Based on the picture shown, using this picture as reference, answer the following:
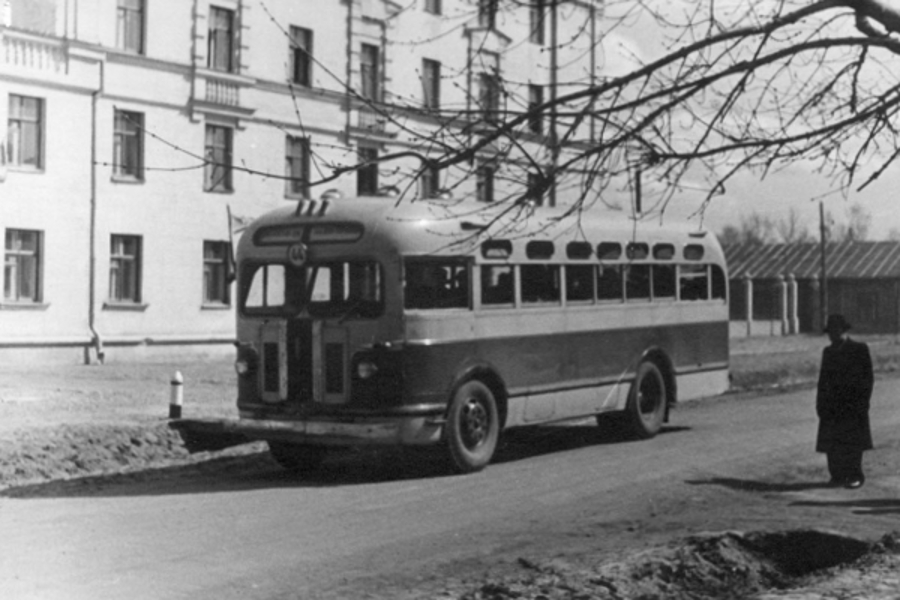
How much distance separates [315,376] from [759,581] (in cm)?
561

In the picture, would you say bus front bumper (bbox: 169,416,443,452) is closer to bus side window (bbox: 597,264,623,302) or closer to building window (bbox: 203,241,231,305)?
bus side window (bbox: 597,264,623,302)

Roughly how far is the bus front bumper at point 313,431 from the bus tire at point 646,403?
154 inches

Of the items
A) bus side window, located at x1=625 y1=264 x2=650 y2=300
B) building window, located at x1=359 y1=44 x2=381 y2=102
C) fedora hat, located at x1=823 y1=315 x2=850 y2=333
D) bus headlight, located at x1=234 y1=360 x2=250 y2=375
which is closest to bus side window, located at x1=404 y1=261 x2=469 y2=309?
bus headlight, located at x1=234 y1=360 x2=250 y2=375

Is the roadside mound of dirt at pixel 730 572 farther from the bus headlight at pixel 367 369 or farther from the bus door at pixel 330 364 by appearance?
the bus door at pixel 330 364

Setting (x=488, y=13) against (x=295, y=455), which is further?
(x=295, y=455)

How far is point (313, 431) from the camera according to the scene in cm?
1283

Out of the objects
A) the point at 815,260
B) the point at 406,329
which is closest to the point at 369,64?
the point at 406,329

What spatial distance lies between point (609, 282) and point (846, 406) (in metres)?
3.86

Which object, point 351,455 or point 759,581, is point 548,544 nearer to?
point 759,581

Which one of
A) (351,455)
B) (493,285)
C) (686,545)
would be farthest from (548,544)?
(351,455)

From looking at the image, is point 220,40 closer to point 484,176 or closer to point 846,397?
point 846,397

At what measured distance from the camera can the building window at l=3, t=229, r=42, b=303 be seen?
2892cm

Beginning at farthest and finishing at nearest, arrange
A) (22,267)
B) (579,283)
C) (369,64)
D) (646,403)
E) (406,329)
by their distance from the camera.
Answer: (369,64) → (22,267) → (646,403) → (579,283) → (406,329)

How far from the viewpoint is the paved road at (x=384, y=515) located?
8.23 meters
